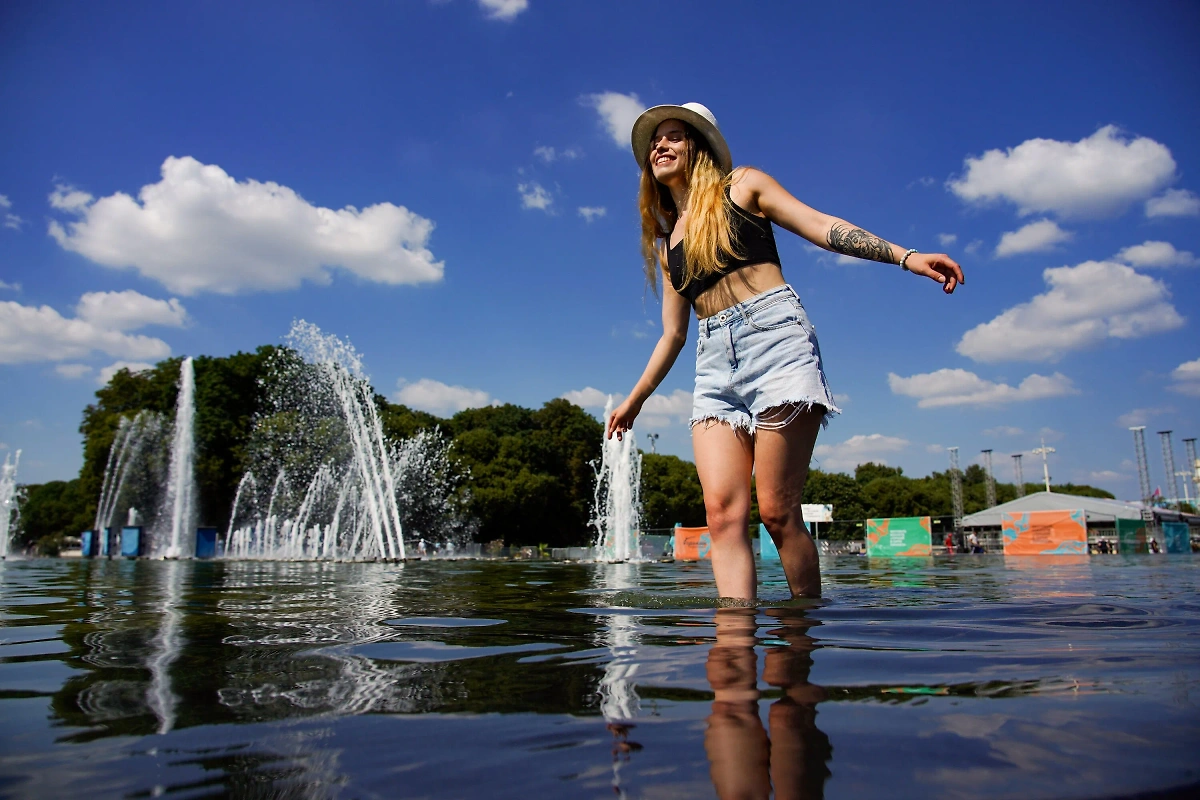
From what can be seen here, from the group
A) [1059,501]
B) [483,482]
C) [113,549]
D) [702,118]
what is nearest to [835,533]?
[1059,501]

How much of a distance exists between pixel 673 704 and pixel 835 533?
5544 cm

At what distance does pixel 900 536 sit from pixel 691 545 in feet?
23.2

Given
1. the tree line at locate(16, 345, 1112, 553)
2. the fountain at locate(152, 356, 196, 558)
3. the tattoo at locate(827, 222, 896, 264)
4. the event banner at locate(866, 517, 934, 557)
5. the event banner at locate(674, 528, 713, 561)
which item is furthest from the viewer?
the tree line at locate(16, 345, 1112, 553)

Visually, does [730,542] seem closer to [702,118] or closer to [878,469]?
[702,118]

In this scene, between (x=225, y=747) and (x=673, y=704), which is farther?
(x=673, y=704)

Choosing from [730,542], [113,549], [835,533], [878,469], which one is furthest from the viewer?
[878,469]

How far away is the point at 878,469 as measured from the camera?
78625 millimetres

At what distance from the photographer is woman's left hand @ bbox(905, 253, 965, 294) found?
262 cm

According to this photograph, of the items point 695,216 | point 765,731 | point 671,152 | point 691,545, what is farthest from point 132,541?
point 765,731

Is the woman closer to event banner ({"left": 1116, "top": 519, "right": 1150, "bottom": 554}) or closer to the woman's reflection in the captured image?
the woman's reflection

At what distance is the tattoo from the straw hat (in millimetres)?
735

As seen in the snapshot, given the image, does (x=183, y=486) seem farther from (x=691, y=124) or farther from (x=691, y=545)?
(x=691, y=124)

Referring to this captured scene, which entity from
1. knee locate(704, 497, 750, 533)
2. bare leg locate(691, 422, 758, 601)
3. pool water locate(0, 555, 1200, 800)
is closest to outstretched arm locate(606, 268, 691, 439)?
bare leg locate(691, 422, 758, 601)

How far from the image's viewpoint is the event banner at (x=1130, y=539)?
27.7 m
